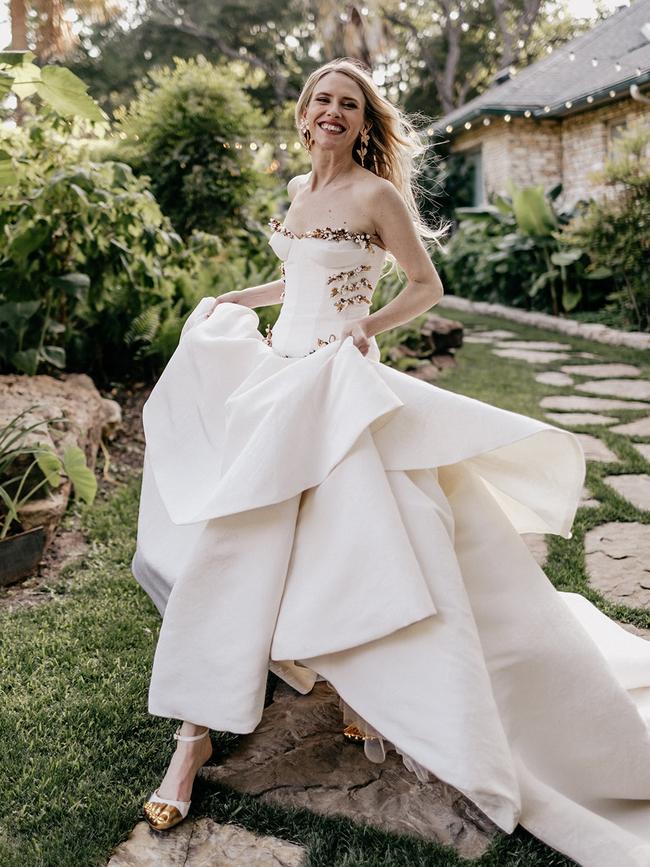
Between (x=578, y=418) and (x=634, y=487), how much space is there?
1.43 meters

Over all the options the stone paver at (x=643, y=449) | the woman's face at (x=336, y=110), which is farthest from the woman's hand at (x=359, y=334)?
the stone paver at (x=643, y=449)

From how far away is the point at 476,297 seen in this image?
511 inches

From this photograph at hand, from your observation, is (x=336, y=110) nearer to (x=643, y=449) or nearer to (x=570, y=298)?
(x=643, y=449)

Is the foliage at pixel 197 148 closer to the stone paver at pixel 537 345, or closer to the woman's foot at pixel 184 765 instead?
the stone paver at pixel 537 345

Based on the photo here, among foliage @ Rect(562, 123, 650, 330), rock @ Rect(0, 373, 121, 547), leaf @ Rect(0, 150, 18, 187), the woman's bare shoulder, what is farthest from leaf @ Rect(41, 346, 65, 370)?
foliage @ Rect(562, 123, 650, 330)

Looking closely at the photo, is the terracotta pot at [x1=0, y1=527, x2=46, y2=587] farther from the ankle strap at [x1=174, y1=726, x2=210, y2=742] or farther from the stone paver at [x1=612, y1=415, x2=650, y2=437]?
the stone paver at [x1=612, y1=415, x2=650, y2=437]

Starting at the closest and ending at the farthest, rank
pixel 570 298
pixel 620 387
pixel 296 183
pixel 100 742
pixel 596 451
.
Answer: pixel 100 742, pixel 296 183, pixel 596 451, pixel 620 387, pixel 570 298

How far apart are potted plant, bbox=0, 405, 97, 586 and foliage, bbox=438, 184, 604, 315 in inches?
304

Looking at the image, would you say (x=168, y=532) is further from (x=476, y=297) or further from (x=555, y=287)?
(x=476, y=297)

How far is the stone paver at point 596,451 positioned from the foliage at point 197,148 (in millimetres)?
3771

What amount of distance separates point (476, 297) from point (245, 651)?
11756 mm

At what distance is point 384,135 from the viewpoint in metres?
2.41

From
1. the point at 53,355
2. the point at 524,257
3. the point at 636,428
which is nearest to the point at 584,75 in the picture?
the point at 524,257

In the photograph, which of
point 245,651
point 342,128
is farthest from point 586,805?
point 342,128
